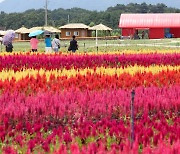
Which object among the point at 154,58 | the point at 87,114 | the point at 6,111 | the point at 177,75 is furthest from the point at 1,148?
the point at 154,58

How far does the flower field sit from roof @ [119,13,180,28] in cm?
4860

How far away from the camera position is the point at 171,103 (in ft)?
25.9

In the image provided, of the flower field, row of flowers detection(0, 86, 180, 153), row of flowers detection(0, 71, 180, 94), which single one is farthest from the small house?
row of flowers detection(0, 86, 180, 153)

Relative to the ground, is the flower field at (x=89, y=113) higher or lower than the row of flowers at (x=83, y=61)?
lower

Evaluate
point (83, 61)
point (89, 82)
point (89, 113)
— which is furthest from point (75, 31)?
point (89, 113)

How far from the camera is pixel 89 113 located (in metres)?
7.28

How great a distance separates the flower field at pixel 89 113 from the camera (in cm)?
532

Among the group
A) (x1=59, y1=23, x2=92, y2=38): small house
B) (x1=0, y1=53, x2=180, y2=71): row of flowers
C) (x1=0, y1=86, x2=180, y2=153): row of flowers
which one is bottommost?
(x1=0, y1=86, x2=180, y2=153): row of flowers

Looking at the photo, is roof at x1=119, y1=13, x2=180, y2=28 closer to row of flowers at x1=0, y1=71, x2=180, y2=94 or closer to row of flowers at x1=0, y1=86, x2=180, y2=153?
row of flowers at x1=0, y1=71, x2=180, y2=94

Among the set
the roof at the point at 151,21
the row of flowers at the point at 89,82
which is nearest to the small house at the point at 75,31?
the roof at the point at 151,21

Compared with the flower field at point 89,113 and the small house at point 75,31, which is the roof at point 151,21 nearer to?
the small house at point 75,31

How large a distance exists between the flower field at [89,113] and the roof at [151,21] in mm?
48596

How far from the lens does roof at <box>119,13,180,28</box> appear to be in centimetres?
6019

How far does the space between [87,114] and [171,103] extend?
4.67 feet
